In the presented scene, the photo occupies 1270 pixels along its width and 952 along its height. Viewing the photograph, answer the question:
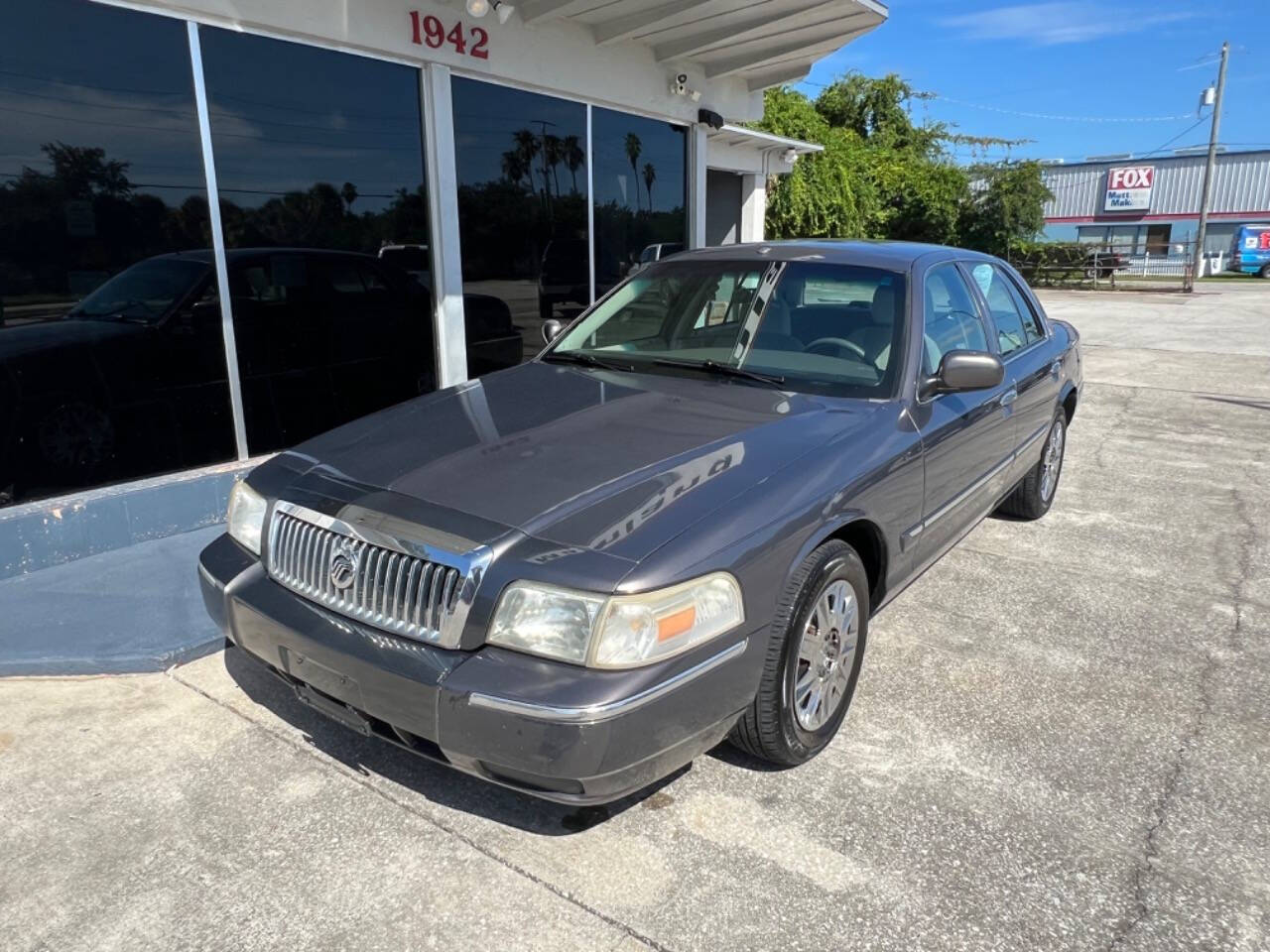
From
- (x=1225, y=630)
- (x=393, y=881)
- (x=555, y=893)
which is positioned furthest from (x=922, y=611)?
(x=393, y=881)

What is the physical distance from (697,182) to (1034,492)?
18.3 feet

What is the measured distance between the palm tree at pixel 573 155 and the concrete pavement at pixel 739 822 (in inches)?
205

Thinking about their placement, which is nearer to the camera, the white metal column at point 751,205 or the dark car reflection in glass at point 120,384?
the dark car reflection in glass at point 120,384

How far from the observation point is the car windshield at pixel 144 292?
4688mm

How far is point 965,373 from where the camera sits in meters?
3.38

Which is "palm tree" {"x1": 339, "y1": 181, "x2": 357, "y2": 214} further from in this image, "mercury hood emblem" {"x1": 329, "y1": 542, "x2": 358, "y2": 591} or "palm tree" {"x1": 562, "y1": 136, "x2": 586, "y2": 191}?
"mercury hood emblem" {"x1": 329, "y1": 542, "x2": 358, "y2": 591}

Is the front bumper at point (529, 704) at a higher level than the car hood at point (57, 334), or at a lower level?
lower

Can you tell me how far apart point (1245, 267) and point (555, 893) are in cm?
4901

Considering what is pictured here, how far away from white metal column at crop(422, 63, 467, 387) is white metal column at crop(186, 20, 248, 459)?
158 centimetres

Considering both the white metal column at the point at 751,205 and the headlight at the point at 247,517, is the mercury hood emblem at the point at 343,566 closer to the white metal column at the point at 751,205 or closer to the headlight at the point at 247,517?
the headlight at the point at 247,517

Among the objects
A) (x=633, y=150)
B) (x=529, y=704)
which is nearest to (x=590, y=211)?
(x=633, y=150)

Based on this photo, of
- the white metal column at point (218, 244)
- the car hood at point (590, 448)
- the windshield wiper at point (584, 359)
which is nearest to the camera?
the car hood at point (590, 448)

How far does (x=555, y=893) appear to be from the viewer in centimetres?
237

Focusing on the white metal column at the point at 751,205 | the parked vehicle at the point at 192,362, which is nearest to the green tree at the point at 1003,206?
the white metal column at the point at 751,205
